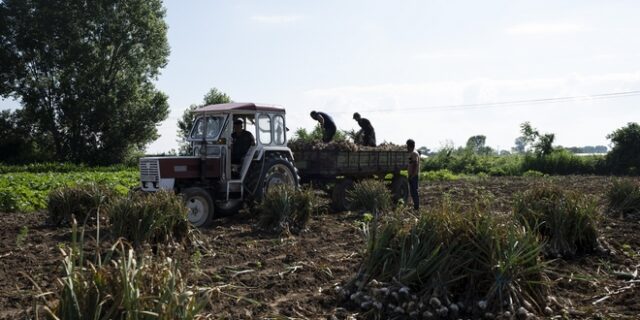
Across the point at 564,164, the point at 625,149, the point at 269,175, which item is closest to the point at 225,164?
the point at 269,175

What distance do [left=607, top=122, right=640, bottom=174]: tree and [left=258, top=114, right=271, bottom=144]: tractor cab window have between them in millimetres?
27170

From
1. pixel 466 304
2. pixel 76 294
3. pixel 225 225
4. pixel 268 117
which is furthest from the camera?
pixel 268 117

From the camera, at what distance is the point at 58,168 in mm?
27938

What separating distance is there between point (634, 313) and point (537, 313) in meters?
0.91

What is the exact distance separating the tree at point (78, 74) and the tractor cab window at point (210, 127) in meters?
23.1

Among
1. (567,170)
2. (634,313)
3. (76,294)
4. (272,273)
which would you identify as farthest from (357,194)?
(567,170)

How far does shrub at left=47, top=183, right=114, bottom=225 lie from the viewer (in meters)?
11.1

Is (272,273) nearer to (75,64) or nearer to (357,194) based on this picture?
(357,194)

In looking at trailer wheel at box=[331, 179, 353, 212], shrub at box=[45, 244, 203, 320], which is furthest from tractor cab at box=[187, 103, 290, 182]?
shrub at box=[45, 244, 203, 320]

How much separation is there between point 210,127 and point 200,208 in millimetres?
1928

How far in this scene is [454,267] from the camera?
574cm

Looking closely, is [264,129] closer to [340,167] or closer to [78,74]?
[340,167]

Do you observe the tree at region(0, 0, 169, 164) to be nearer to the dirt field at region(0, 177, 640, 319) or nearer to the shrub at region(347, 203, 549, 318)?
the dirt field at region(0, 177, 640, 319)

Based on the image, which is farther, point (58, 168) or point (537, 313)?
point (58, 168)
